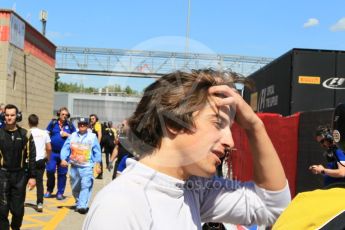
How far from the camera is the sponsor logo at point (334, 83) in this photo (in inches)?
375

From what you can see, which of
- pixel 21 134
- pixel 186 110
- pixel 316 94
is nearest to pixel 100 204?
pixel 186 110

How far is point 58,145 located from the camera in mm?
11797

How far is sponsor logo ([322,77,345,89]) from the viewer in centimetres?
953

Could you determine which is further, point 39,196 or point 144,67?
point 39,196

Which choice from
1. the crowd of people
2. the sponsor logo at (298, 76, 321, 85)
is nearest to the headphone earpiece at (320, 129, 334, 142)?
the sponsor logo at (298, 76, 321, 85)

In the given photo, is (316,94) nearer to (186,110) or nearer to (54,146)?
(54,146)

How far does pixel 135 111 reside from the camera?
76.2 inches

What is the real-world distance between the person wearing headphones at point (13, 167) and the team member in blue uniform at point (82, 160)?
8.43 ft

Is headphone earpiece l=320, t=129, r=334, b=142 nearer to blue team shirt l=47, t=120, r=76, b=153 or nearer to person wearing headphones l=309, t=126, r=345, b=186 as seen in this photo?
person wearing headphones l=309, t=126, r=345, b=186

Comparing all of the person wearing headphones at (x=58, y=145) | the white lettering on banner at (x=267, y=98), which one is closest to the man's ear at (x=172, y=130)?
the white lettering on banner at (x=267, y=98)

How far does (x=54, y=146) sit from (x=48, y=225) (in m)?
3.36

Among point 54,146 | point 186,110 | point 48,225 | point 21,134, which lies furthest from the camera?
point 54,146

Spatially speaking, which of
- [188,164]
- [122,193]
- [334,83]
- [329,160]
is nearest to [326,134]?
[329,160]

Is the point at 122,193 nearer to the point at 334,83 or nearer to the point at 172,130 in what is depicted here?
the point at 172,130
